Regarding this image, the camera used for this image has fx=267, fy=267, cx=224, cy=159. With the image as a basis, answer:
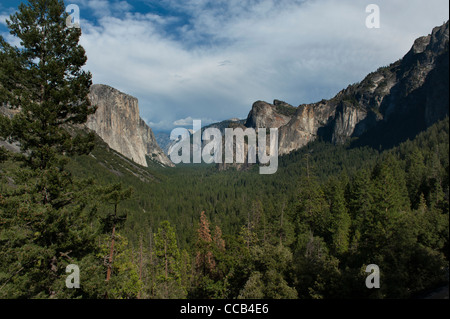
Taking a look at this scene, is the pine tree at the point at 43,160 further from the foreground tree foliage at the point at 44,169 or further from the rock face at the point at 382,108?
the rock face at the point at 382,108

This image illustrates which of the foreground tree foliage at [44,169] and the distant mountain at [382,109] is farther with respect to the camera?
the distant mountain at [382,109]

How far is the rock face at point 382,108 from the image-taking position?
12756cm

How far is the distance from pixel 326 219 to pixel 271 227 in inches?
348

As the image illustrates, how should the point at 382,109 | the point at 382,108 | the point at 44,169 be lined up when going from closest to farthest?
the point at 44,169
the point at 382,109
the point at 382,108

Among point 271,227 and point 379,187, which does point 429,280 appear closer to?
point 379,187

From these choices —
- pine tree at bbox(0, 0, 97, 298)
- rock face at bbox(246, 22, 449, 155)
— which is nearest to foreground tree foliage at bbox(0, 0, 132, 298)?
pine tree at bbox(0, 0, 97, 298)

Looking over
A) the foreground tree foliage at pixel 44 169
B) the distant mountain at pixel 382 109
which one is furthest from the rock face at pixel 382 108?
the foreground tree foliage at pixel 44 169

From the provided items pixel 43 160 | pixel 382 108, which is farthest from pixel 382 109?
pixel 43 160

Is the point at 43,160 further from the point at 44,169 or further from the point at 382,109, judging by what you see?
the point at 382,109

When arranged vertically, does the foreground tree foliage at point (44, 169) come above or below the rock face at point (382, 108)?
below

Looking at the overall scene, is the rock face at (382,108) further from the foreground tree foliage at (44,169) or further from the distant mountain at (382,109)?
the foreground tree foliage at (44,169)

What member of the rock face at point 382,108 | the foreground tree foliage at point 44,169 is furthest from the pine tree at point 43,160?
the rock face at point 382,108

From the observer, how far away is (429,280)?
34.9ft

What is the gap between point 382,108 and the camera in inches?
6206
